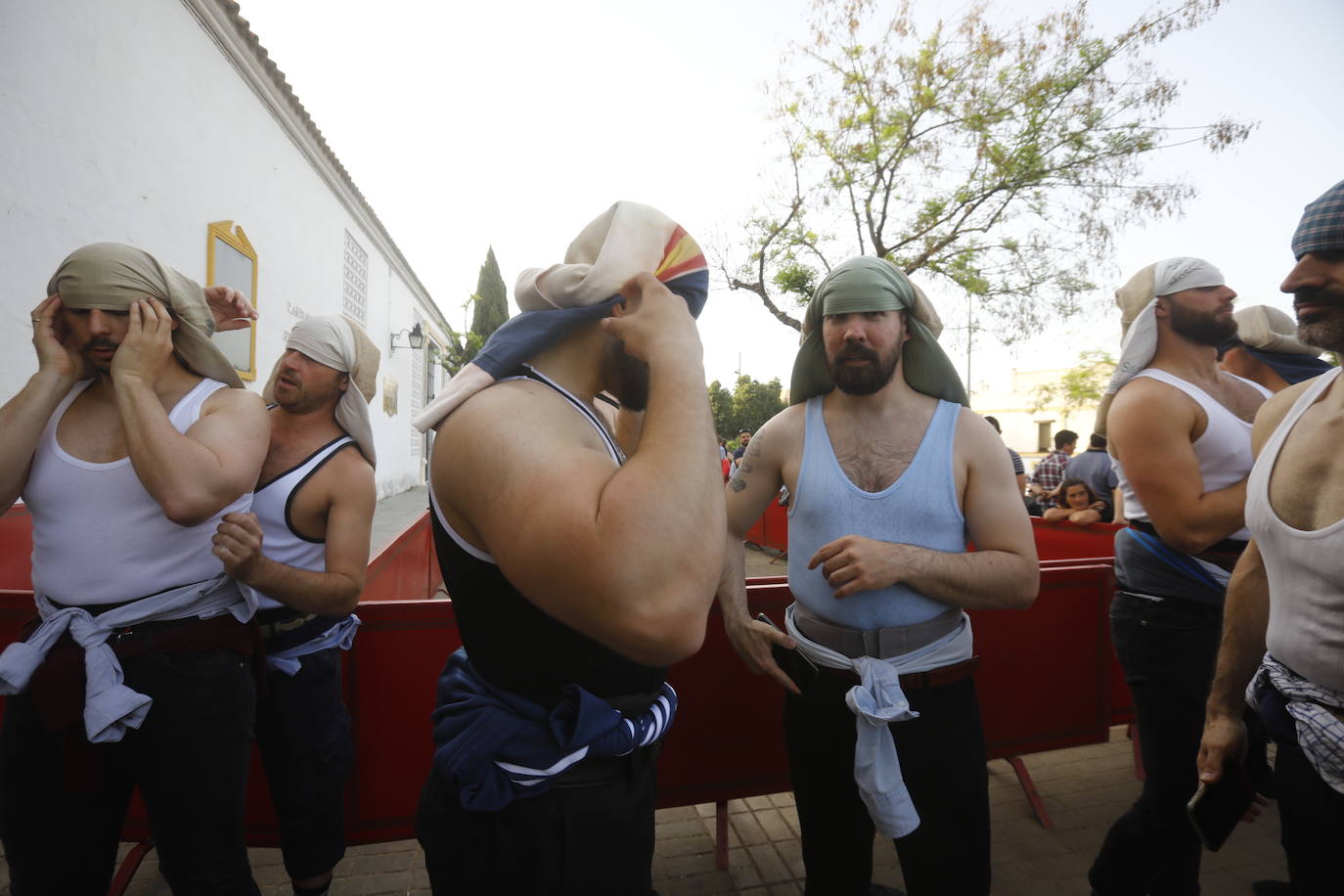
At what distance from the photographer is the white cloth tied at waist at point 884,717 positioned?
5.32ft

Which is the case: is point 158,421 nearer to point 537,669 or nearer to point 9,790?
point 9,790

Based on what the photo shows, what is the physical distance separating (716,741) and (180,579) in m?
2.02

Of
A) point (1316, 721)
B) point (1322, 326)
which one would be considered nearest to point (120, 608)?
point (1316, 721)

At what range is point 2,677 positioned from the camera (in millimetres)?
1432

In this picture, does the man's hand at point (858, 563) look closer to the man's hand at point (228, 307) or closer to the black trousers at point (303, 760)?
the black trousers at point (303, 760)

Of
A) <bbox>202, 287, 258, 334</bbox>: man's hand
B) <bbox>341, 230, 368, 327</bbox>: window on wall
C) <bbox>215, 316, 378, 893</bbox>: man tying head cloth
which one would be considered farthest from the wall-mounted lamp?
<bbox>215, 316, 378, 893</bbox>: man tying head cloth

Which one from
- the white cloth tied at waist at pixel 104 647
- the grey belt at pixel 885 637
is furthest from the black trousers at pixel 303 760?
the grey belt at pixel 885 637

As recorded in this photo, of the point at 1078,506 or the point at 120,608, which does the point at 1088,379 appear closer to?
the point at 1078,506

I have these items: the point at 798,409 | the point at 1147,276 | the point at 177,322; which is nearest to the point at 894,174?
the point at 1147,276

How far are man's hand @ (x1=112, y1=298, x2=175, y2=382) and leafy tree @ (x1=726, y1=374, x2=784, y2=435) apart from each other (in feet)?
121

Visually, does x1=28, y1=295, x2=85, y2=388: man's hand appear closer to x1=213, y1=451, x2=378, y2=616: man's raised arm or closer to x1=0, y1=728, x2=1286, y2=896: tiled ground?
x1=213, y1=451, x2=378, y2=616: man's raised arm

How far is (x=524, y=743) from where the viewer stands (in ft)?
3.48

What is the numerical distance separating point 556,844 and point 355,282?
14.8 meters

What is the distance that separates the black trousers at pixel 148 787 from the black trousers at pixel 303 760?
454mm
